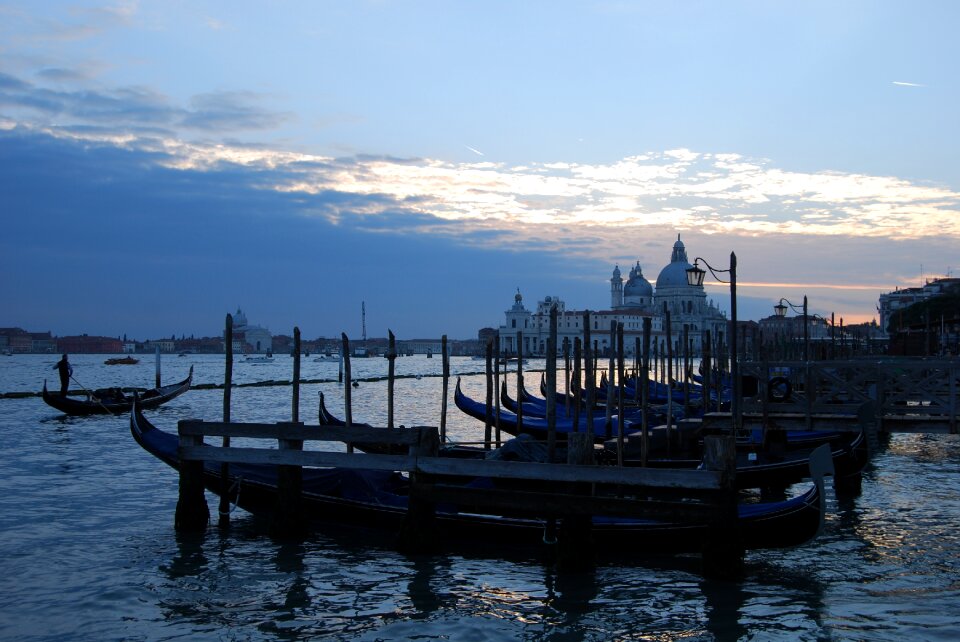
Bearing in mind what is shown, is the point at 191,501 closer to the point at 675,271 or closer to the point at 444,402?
the point at 444,402

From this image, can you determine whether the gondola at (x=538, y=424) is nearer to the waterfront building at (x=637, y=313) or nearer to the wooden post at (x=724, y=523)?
the wooden post at (x=724, y=523)

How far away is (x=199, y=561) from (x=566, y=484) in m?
2.52

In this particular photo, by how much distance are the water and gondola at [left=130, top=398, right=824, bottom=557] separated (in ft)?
0.54

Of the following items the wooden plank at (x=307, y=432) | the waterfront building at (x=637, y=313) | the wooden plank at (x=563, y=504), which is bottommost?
the wooden plank at (x=563, y=504)

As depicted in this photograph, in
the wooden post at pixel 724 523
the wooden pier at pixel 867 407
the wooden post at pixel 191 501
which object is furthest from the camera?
the wooden pier at pixel 867 407

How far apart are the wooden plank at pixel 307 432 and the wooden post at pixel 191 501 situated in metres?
0.15

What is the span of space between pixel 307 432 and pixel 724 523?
9.55ft

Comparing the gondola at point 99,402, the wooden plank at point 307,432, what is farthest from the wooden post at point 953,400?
the gondola at point 99,402

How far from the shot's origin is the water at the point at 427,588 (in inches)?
195

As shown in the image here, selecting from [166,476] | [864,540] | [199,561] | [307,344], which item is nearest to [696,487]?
[864,540]

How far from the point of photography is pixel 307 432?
264 inches

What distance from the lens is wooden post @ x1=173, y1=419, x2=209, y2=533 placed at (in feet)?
23.1

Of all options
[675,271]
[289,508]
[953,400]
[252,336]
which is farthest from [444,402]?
[252,336]

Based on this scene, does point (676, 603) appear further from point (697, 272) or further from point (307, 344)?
point (307, 344)
